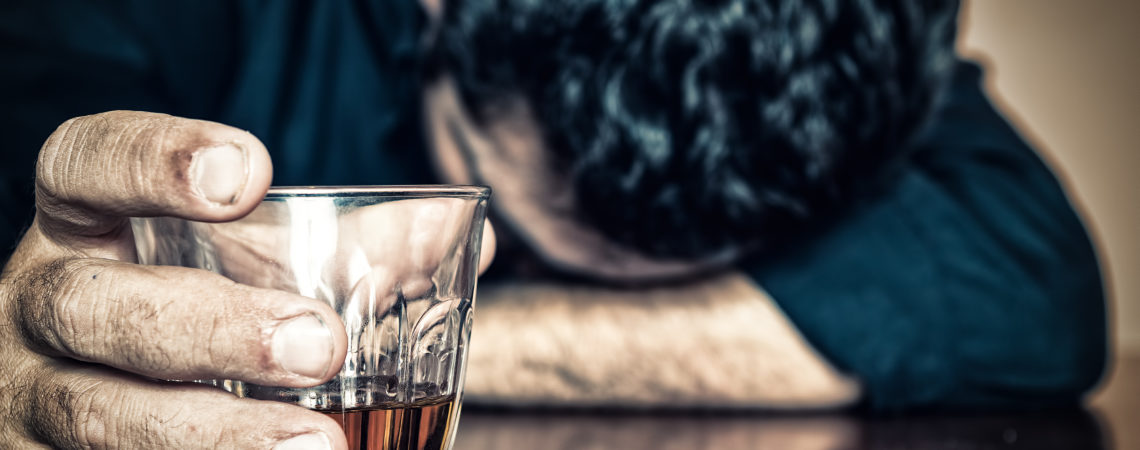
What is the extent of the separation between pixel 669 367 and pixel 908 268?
31 cm

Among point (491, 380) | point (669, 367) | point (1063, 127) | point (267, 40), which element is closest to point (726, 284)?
point (669, 367)

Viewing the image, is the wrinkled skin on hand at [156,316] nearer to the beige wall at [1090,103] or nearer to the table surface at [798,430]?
the table surface at [798,430]

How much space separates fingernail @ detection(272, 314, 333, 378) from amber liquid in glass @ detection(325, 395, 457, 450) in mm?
38

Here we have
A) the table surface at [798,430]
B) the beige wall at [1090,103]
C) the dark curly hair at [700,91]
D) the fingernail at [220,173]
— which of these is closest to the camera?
the fingernail at [220,173]

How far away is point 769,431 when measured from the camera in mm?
722

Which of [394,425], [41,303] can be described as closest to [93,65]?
[41,303]

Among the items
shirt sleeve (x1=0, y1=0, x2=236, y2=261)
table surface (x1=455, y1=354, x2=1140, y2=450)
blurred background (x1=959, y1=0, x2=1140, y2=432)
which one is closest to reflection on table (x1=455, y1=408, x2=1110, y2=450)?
table surface (x1=455, y1=354, x2=1140, y2=450)

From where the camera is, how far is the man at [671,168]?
31.8 inches

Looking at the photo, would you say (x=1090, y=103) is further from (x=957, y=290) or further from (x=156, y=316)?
(x=156, y=316)

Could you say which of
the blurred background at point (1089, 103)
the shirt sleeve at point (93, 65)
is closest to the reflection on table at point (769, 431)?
the shirt sleeve at point (93, 65)

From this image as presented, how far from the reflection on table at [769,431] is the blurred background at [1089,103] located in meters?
0.97

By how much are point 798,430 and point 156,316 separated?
55cm

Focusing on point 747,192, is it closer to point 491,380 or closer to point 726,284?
point 726,284

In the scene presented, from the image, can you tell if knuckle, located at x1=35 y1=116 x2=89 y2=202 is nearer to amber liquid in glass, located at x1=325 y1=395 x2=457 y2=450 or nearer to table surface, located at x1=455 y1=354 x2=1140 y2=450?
amber liquid in glass, located at x1=325 y1=395 x2=457 y2=450
